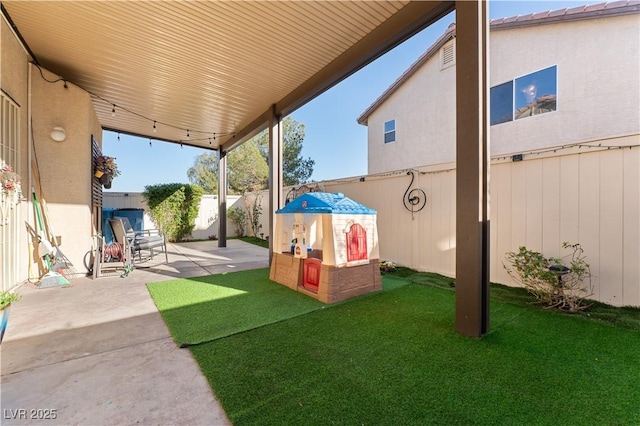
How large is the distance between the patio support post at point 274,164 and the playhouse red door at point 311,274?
1.80 metres

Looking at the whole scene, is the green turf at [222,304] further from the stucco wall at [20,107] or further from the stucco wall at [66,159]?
the stucco wall at [66,159]

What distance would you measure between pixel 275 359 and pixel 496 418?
143cm

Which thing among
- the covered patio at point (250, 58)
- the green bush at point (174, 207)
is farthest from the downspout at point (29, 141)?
the green bush at point (174, 207)

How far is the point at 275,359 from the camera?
203 cm

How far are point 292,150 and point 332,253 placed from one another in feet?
50.9

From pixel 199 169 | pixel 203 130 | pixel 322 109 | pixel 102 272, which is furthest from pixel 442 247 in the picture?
pixel 199 169

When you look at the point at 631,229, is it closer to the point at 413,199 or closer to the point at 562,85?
the point at 413,199

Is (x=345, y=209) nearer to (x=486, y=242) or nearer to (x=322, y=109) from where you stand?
(x=486, y=242)

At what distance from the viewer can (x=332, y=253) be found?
3.37 metres

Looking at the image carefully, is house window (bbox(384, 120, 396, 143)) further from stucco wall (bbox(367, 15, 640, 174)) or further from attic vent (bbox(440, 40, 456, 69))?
attic vent (bbox(440, 40, 456, 69))

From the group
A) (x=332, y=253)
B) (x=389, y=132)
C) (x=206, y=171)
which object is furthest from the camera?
(x=206, y=171)

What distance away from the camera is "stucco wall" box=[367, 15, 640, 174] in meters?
4.49

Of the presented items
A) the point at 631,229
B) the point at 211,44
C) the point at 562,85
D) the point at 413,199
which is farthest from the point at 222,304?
the point at 562,85

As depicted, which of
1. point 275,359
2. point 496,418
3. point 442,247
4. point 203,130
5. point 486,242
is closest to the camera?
point 496,418
